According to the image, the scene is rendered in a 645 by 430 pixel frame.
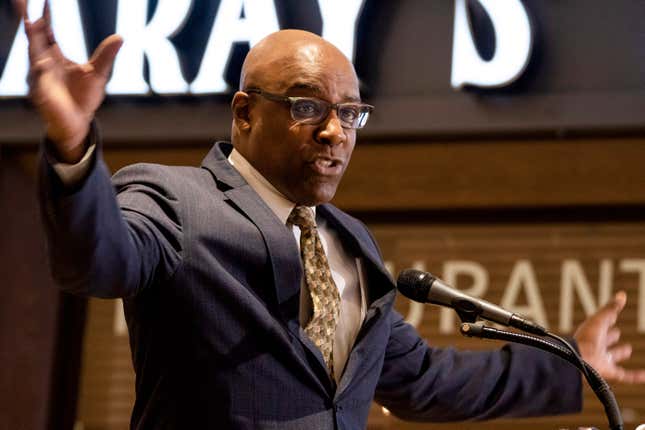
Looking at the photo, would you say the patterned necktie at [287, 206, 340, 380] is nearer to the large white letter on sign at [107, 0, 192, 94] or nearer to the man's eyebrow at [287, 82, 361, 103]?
the man's eyebrow at [287, 82, 361, 103]

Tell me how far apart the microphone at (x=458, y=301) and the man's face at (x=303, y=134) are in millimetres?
269

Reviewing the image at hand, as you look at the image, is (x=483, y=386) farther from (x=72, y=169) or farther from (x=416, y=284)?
(x=72, y=169)

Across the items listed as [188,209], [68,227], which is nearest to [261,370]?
[188,209]

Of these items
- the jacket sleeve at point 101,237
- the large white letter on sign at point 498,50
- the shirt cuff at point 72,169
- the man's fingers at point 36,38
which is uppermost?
the man's fingers at point 36,38

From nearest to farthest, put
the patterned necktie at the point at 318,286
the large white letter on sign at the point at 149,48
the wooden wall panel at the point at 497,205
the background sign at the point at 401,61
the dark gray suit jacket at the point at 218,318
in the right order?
the dark gray suit jacket at the point at 218,318
the patterned necktie at the point at 318,286
the background sign at the point at 401,61
the wooden wall panel at the point at 497,205
the large white letter on sign at the point at 149,48

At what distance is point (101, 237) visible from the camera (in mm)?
1801

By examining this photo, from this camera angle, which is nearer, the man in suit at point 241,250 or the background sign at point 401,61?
the man in suit at point 241,250

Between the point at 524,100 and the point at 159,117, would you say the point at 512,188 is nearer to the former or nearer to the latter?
the point at 524,100

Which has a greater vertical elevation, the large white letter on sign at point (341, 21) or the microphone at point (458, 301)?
the microphone at point (458, 301)

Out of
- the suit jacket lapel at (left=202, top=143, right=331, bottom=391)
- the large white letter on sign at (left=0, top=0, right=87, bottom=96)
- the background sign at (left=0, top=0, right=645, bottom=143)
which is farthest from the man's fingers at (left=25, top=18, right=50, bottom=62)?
the large white letter on sign at (left=0, top=0, right=87, bottom=96)

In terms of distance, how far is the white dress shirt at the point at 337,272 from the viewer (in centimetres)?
233

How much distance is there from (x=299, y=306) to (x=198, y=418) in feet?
1.00

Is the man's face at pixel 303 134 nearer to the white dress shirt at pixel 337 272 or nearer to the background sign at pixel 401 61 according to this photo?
the white dress shirt at pixel 337 272

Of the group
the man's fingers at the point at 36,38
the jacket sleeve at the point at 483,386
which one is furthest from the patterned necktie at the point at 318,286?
the man's fingers at the point at 36,38
